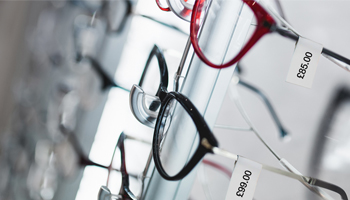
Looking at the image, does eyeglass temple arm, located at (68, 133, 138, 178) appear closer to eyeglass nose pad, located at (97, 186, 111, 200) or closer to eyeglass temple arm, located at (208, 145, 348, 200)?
eyeglass nose pad, located at (97, 186, 111, 200)

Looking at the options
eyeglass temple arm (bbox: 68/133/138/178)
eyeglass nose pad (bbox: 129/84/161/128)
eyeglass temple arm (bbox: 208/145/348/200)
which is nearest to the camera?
eyeglass temple arm (bbox: 208/145/348/200)

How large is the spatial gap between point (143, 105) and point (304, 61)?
166 mm

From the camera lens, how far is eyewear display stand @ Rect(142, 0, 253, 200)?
30 cm

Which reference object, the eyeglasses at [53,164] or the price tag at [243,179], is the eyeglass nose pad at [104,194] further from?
the eyeglasses at [53,164]

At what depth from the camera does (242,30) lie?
301mm

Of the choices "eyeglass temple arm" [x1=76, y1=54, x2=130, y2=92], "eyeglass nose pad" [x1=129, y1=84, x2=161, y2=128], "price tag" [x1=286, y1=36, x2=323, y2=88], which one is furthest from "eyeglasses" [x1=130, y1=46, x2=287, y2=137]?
"eyeglass temple arm" [x1=76, y1=54, x2=130, y2=92]

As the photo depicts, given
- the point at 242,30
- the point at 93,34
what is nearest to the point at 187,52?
A: the point at 242,30

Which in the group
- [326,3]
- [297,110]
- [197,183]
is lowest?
[197,183]

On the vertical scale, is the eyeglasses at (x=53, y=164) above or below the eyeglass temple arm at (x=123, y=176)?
below

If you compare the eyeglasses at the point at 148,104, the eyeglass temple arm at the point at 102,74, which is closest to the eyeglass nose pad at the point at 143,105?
the eyeglasses at the point at 148,104

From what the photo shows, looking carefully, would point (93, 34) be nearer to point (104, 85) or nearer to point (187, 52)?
point (104, 85)

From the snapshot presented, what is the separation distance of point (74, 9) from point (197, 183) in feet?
2.07

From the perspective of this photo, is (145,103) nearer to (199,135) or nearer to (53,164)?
(199,135)

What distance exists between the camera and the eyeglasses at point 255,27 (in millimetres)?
268
